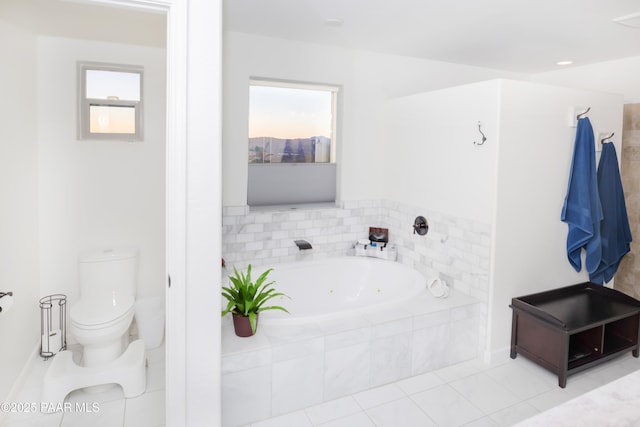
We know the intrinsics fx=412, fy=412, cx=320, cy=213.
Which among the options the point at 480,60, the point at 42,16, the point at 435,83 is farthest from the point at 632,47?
the point at 42,16

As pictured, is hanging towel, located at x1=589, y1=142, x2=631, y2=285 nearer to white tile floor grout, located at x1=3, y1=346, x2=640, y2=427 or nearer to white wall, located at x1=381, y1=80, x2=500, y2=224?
white tile floor grout, located at x1=3, y1=346, x2=640, y2=427

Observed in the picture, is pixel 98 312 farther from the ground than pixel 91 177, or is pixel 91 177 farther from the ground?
pixel 91 177

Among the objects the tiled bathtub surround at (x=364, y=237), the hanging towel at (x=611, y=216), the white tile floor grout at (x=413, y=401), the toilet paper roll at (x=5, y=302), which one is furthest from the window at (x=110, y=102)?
the hanging towel at (x=611, y=216)

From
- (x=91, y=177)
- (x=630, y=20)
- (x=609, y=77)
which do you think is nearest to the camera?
(x=630, y=20)

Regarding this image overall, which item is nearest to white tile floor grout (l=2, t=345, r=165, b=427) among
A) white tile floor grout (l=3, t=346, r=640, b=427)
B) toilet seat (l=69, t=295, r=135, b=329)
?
white tile floor grout (l=3, t=346, r=640, b=427)

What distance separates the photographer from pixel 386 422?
7.69 feet

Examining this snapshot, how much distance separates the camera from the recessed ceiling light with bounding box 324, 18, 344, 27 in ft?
9.68

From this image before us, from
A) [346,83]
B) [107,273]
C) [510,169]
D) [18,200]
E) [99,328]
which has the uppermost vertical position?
[346,83]

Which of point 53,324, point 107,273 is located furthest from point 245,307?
point 53,324

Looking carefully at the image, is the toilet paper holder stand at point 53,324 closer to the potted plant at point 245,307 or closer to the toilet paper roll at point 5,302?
the toilet paper roll at point 5,302

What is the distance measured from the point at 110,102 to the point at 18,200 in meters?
0.99

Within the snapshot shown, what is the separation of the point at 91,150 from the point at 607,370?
4.13 m

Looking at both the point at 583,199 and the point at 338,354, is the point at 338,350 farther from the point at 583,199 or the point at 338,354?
the point at 583,199

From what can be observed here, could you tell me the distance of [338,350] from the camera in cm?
252
